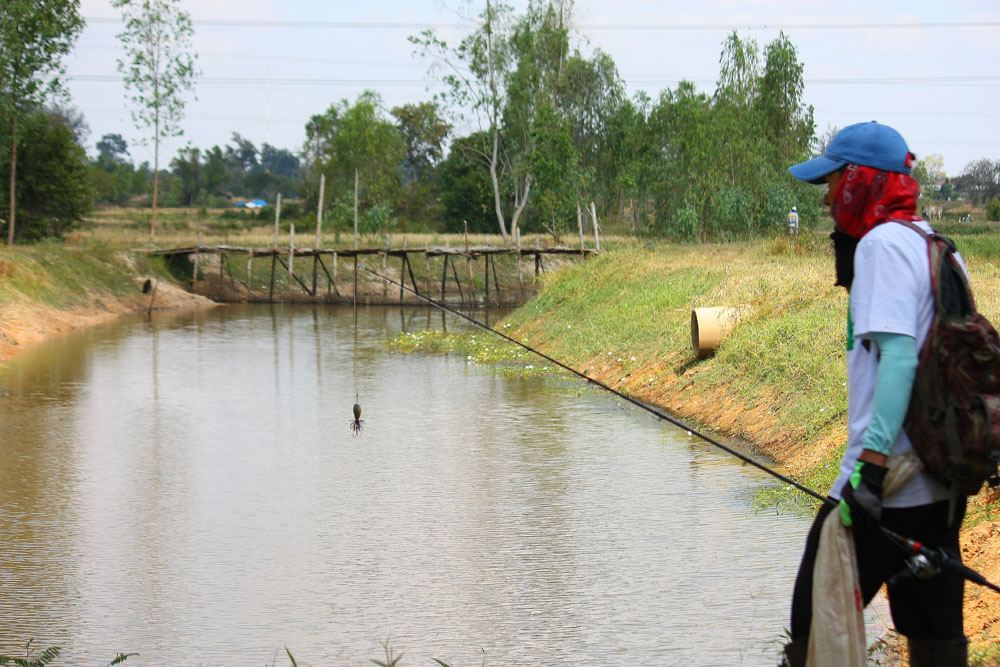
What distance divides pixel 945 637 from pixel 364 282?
3306cm

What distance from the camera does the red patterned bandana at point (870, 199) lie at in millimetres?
3029

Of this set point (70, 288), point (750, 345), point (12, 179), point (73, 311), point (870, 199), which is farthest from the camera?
point (12, 179)

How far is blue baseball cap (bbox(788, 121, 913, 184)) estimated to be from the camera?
307 cm

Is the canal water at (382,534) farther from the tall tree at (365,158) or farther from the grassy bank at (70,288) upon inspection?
the tall tree at (365,158)

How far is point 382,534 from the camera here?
7.56 meters

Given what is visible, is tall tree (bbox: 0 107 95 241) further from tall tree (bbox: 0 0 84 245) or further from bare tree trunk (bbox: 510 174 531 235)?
bare tree trunk (bbox: 510 174 531 235)

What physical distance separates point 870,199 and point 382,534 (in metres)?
5.14

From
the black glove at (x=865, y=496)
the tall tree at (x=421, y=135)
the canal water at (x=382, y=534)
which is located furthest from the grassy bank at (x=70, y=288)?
the tall tree at (x=421, y=135)

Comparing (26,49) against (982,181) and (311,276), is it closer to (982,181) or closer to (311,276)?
(311,276)

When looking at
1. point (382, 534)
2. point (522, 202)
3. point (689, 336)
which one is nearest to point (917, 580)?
point (382, 534)

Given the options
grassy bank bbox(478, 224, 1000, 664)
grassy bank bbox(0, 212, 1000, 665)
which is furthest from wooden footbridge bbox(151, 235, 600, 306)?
grassy bank bbox(478, 224, 1000, 664)

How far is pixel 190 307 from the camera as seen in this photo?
103 feet

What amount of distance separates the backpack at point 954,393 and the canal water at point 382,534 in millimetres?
2586

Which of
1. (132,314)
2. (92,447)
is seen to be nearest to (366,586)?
(92,447)
